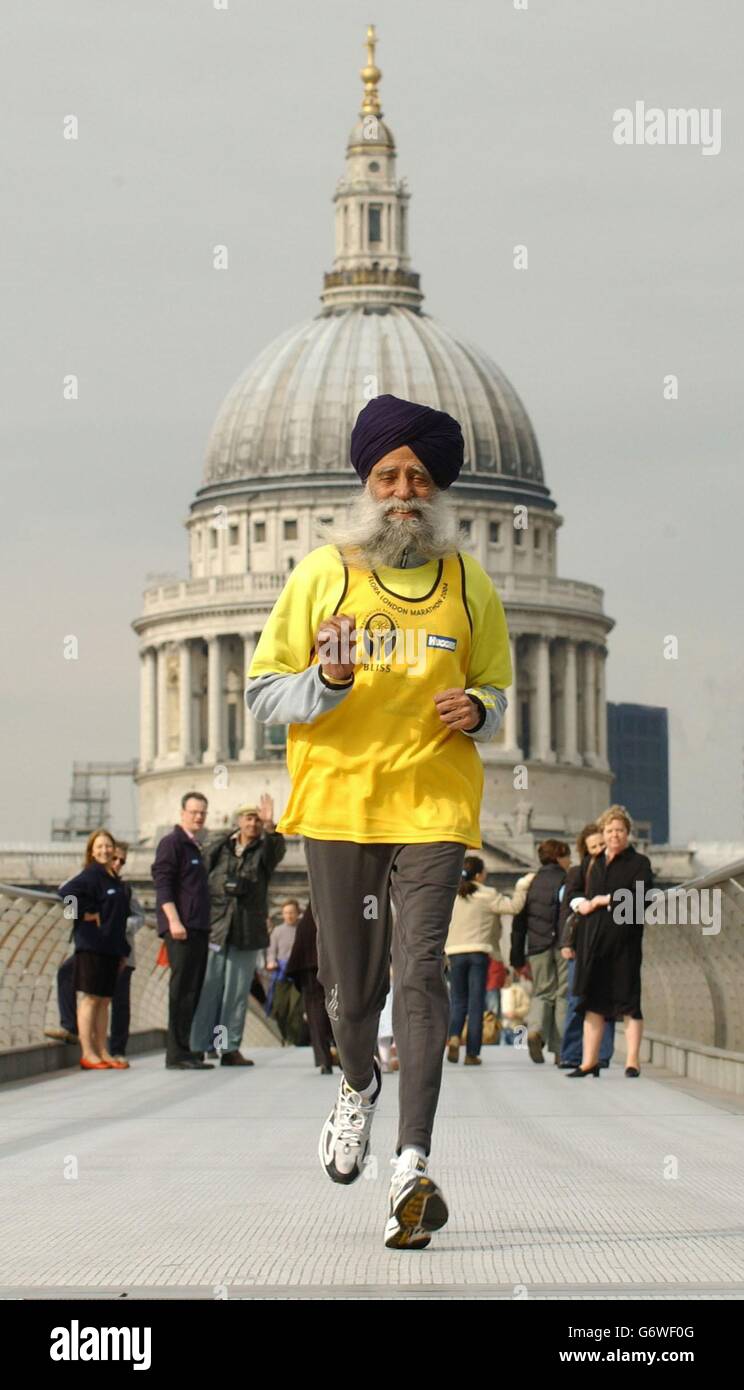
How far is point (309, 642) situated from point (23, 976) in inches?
424

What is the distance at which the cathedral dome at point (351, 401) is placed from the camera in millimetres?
117312

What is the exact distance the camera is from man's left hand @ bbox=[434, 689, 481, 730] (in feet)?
25.9

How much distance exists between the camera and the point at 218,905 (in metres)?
20.9

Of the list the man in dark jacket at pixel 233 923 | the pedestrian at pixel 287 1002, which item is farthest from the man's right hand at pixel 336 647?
the pedestrian at pixel 287 1002

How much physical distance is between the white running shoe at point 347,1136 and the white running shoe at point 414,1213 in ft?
2.48

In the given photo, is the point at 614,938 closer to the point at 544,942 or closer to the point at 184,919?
the point at 184,919

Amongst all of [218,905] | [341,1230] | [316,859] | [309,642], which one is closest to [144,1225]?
[341,1230]

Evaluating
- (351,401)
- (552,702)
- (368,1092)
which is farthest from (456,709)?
(351,401)

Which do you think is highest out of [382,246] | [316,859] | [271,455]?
[382,246]

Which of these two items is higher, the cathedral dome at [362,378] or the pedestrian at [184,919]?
the cathedral dome at [362,378]

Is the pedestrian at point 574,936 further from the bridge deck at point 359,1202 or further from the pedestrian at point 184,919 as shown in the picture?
the bridge deck at point 359,1202

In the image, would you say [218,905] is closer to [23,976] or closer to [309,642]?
[23,976]

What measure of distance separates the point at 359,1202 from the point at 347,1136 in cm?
45

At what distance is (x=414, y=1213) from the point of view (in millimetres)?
7477
